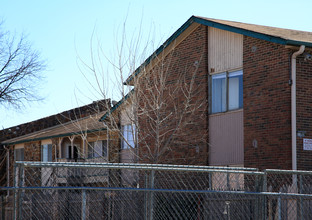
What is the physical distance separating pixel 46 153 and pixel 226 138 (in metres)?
16.4

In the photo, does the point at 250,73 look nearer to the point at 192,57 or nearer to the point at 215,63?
the point at 215,63

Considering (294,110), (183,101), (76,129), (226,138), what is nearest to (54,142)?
(76,129)

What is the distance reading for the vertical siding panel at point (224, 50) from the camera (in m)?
17.1

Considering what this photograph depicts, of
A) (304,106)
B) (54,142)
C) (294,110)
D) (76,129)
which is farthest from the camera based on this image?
(54,142)

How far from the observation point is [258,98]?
16.2 m

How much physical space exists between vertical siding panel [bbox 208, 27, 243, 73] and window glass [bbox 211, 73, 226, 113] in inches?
10.7

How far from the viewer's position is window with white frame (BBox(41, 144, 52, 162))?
3069cm

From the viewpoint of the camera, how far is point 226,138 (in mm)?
17234

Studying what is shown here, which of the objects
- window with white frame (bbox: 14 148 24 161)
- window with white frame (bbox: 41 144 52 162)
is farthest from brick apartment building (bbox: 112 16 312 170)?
window with white frame (bbox: 14 148 24 161)

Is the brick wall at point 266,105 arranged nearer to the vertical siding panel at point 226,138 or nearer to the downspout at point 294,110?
the downspout at point 294,110

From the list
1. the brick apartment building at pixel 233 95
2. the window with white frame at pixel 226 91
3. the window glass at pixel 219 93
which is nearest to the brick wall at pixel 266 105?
the brick apartment building at pixel 233 95

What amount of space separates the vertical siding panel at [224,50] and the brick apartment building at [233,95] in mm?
33

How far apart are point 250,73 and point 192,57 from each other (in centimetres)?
276

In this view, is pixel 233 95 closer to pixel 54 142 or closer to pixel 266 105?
pixel 266 105
